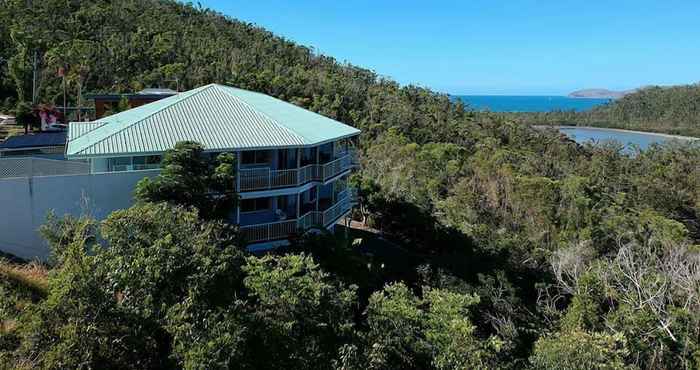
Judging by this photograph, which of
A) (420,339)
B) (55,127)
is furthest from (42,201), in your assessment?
(55,127)

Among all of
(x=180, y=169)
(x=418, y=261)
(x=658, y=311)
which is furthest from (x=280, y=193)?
(x=658, y=311)

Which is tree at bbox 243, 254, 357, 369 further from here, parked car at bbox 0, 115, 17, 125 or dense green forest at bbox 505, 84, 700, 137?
dense green forest at bbox 505, 84, 700, 137

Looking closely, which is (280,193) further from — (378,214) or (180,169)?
(378,214)

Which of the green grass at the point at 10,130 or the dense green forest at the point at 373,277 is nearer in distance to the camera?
the dense green forest at the point at 373,277

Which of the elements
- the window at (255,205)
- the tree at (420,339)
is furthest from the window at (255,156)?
the tree at (420,339)

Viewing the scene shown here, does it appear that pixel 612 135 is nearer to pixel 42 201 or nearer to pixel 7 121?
pixel 7 121

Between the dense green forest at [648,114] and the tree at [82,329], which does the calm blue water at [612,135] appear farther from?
the tree at [82,329]
